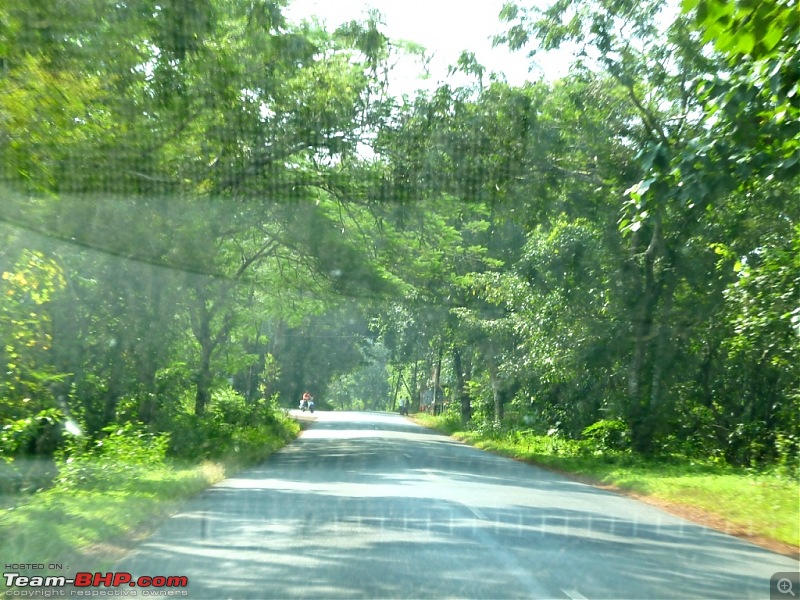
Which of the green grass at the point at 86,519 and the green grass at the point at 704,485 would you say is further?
the green grass at the point at 704,485

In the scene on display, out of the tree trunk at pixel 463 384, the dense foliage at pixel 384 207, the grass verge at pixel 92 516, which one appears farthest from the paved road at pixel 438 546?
the tree trunk at pixel 463 384

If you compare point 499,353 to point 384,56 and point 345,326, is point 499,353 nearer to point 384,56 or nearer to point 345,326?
point 384,56

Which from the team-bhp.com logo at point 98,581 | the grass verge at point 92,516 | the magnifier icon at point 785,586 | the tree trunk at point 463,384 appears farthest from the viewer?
the tree trunk at point 463,384

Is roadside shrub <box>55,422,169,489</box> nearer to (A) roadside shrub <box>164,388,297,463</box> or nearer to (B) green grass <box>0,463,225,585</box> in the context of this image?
(B) green grass <box>0,463,225,585</box>

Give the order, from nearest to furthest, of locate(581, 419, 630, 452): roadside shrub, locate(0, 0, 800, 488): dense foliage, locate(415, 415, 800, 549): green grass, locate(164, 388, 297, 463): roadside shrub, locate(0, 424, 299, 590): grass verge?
locate(0, 424, 299, 590): grass verge
locate(0, 0, 800, 488): dense foliage
locate(415, 415, 800, 549): green grass
locate(164, 388, 297, 463): roadside shrub
locate(581, 419, 630, 452): roadside shrub

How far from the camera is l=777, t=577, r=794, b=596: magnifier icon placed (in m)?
7.78

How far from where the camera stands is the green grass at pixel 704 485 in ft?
39.8

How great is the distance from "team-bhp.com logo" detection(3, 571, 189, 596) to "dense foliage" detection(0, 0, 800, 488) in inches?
144

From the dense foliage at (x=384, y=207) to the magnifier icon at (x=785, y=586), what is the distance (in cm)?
464

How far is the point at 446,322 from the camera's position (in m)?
37.2

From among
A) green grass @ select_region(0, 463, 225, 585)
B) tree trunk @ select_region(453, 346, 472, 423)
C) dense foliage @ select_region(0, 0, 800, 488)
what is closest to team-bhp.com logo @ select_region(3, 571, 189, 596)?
green grass @ select_region(0, 463, 225, 585)

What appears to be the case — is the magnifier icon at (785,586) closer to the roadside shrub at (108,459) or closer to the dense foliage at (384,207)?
the dense foliage at (384,207)

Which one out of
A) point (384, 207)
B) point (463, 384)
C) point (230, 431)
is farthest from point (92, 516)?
point (463, 384)

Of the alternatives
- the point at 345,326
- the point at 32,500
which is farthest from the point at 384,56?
the point at 345,326
